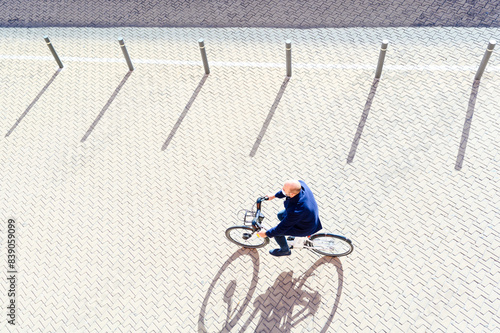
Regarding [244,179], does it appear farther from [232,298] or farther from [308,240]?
[232,298]

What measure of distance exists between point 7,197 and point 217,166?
13.6 ft

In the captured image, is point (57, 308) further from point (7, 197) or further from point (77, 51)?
point (77, 51)

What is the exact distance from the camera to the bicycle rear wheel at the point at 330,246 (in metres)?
6.38

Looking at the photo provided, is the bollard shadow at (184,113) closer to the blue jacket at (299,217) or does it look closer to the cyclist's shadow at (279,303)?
the cyclist's shadow at (279,303)

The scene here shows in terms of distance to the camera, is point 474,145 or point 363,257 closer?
point 363,257

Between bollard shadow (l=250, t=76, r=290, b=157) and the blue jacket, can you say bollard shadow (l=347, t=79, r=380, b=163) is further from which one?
the blue jacket

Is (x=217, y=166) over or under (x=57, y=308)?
over

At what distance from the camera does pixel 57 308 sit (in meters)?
6.50

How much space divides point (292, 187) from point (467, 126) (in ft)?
15.0

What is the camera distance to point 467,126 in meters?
7.88

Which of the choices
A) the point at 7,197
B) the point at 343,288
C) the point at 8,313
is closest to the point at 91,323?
the point at 8,313

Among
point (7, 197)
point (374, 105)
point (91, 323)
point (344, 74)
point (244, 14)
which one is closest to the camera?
point (91, 323)

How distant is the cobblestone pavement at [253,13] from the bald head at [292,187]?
6.33 m

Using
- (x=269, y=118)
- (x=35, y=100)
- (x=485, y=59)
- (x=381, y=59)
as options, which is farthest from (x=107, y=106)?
(x=485, y=59)
